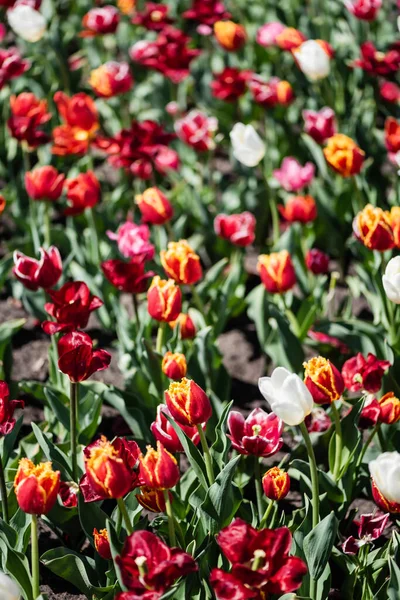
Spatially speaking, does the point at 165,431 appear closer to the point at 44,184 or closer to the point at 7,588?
the point at 7,588

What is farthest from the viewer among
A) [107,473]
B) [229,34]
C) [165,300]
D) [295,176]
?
[229,34]

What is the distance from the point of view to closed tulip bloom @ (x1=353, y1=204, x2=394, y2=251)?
233 centimetres

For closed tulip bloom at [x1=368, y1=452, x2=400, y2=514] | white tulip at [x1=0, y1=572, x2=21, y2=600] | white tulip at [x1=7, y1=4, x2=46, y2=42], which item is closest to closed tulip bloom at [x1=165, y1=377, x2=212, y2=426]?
closed tulip bloom at [x1=368, y1=452, x2=400, y2=514]

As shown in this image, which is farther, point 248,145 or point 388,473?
point 248,145

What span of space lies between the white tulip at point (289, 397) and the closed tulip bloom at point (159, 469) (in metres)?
0.23

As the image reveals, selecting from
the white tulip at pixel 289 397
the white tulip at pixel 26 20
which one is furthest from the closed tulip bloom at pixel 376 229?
the white tulip at pixel 26 20

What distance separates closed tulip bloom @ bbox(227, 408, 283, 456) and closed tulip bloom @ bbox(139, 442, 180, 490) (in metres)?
0.24

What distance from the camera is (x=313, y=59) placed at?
3.31 m

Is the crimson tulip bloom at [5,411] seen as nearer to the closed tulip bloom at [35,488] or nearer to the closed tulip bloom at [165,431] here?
the closed tulip bloom at [35,488]

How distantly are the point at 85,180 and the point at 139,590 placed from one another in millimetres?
1739

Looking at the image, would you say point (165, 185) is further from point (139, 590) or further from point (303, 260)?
point (139, 590)

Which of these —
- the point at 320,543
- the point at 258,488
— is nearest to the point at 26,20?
the point at 258,488

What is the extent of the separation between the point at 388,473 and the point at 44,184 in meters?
1.66

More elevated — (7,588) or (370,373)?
(7,588)
